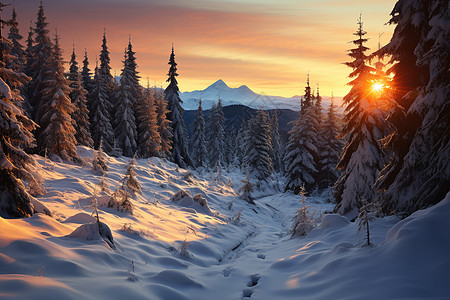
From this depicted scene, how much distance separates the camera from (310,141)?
34969 millimetres

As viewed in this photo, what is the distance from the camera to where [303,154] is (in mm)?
34188

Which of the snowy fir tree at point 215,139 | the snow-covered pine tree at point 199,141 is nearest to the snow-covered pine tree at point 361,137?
the snow-covered pine tree at point 199,141

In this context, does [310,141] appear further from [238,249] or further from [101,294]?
[101,294]

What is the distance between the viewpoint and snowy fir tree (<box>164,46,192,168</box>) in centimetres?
4084

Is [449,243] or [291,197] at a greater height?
Result: [449,243]

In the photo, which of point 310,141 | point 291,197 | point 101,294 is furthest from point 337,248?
point 310,141

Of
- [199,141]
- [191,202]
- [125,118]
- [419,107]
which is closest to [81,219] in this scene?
[191,202]

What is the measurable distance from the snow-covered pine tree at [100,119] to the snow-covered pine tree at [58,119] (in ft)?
38.1

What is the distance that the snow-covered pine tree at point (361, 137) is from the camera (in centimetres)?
1420

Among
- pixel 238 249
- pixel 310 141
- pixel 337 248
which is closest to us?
pixel 337 248

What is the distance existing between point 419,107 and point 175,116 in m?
36.9

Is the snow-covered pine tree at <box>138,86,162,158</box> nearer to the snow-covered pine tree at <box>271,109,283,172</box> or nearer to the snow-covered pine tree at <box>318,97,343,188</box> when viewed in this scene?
the snow-covered pine tree at <box>318,97,343,188</box>

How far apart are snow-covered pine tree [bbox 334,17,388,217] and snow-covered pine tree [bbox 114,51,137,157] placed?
2517cm

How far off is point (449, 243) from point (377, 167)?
10.6 metres
